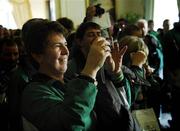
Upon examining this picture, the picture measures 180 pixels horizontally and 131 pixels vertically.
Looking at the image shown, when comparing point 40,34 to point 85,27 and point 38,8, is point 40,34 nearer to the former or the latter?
point 85,27

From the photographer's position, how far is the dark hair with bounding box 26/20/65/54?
132 cm

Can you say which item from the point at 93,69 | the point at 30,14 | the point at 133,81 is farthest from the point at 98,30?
the point at 30,14

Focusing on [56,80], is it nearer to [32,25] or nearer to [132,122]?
[32,25]

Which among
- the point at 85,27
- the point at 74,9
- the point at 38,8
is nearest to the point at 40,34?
the point at 85,27

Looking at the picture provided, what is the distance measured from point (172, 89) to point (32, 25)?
236 cm

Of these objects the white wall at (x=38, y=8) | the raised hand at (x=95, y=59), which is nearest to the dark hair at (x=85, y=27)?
the raised hand at (x=95, y=59)

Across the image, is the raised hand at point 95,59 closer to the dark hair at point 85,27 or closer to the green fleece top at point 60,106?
the green fleece top at point 60,106

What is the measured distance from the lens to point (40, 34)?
1.33 meters

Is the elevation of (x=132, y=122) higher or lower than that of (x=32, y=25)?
lower

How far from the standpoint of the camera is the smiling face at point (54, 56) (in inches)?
51.4

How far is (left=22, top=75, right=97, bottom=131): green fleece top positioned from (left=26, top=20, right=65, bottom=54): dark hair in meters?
0.15

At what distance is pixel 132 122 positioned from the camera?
149 centimetres

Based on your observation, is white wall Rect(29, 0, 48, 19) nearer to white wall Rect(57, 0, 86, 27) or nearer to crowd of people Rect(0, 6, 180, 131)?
white wall Rect(57, 0, 86, 27)

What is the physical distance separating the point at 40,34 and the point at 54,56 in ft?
0.34
